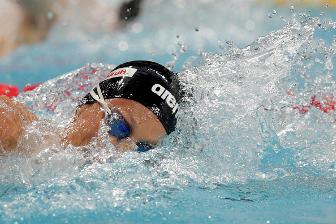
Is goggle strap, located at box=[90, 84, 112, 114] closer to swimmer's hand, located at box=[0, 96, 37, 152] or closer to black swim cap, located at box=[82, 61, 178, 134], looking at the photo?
black swim cap, located at box=[82, 61, 178, 134]

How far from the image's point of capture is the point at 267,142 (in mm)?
2523

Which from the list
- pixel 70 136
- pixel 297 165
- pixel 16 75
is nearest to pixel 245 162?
pixel 297 165

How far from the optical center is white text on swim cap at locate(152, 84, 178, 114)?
2189 mm

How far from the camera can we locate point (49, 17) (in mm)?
5660

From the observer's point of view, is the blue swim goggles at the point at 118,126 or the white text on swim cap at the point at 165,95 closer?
the blue swim goggles at the point at 118,126

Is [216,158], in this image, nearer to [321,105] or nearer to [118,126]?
[118,126]

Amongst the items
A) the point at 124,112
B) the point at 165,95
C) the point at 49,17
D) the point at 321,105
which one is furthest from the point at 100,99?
the point at 49,17

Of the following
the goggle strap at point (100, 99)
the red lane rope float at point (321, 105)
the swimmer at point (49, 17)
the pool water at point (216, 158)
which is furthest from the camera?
the swimmer at point (49, 17)

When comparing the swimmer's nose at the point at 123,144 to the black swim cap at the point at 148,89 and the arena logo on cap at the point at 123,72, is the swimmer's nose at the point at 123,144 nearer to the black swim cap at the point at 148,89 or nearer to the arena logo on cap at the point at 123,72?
the black swim cap at the point at 148,89

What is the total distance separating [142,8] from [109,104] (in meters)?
4.25

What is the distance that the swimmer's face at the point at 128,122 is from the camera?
2.05 m

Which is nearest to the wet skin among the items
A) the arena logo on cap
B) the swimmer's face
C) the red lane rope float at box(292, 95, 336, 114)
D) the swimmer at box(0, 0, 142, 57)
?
the swimmer's face

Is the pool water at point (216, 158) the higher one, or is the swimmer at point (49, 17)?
the swimmer at point (49, 17)

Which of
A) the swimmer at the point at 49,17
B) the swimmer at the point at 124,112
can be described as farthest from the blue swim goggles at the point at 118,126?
the swimmer at the point at 49,17
